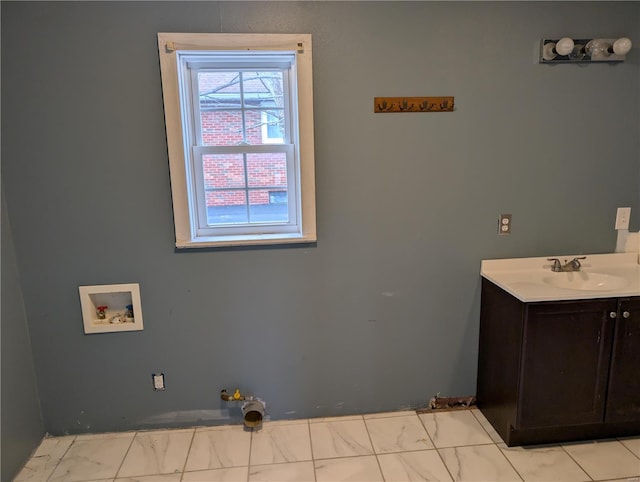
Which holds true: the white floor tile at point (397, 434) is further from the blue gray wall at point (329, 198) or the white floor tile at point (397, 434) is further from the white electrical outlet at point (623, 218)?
the white electrical outlet at point (623, 218)

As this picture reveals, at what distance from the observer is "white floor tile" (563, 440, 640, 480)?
1906 millimetres

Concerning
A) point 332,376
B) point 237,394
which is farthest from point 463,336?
point 237,394

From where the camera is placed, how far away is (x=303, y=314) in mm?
2238

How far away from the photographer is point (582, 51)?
6.84 ft

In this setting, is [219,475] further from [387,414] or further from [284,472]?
[387,414]

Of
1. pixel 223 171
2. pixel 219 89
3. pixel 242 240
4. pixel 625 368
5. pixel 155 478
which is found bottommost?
pixel 155 478

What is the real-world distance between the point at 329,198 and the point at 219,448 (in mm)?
1436

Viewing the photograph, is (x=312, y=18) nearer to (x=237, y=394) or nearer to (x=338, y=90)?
(x=338, y=90)

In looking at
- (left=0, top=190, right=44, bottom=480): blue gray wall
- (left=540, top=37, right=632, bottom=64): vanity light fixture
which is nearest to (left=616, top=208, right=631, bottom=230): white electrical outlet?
(left=540, top=37, right=632, bottom=64): vanity light fixture

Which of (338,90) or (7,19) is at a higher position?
(7,19)

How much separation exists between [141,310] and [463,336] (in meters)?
1.81

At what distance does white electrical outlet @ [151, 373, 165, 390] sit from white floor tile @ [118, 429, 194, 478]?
26 cm

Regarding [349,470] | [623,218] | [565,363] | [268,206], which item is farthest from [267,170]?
[623,218]

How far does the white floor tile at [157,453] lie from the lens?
199cm
